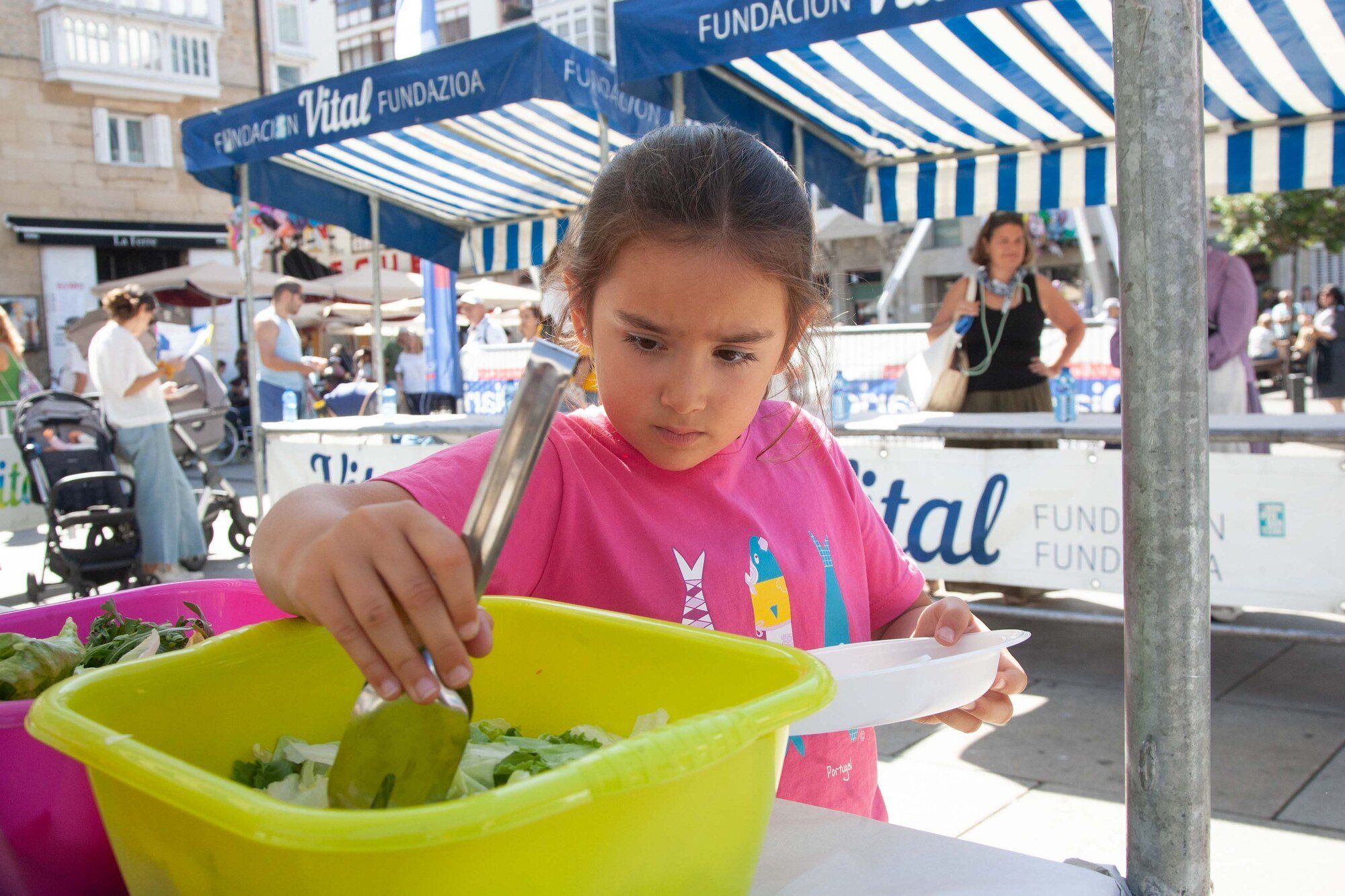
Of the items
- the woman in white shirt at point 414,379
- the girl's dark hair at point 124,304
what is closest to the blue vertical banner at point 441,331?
the woman in white shirt at point 414,379

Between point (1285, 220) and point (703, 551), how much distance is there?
1102 inches

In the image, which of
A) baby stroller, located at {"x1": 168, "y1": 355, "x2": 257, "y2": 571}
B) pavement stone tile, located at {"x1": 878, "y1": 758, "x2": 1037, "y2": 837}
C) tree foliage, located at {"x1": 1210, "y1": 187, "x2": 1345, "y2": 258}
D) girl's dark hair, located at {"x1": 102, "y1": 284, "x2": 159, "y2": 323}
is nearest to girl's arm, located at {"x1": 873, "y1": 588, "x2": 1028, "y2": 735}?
pavement stone tile, located at {"x1": 878, "y1": 758, "x2": 1037, "y2": 837}

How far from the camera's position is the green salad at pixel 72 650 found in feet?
2.58

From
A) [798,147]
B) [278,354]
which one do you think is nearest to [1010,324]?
[798,147]

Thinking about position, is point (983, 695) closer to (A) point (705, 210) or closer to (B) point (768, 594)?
(B) point (768, 594)

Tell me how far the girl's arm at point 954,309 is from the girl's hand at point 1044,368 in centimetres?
39

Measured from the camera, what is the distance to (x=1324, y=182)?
5594mm

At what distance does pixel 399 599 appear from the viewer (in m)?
0.63

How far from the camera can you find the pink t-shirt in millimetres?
1201

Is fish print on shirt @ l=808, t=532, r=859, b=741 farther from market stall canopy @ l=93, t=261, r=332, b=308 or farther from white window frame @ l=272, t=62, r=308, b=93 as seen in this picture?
white window frame @ l=272, t=62, r=308, b=93

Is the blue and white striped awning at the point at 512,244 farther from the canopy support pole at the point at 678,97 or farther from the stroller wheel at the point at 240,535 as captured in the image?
the canopy support pole at the point at 678,97

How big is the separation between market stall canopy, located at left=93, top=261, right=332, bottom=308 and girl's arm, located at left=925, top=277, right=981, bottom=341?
1312 cm

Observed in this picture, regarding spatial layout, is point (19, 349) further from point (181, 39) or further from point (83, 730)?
point (181, 39)

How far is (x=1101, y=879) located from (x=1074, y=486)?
3.37 metres
